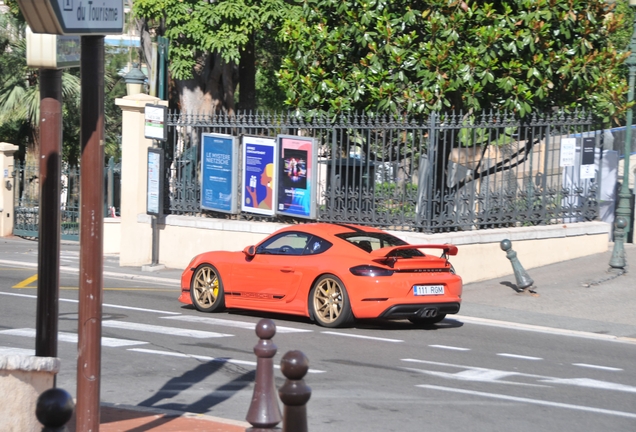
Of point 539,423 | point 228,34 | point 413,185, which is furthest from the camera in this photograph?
point 228,34

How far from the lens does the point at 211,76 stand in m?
27.2

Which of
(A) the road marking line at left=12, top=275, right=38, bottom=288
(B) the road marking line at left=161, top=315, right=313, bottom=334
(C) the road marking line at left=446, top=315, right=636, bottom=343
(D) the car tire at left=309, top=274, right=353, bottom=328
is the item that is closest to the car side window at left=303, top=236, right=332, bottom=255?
(D) the car tire at left=309, top=274, right=353, bottom=328

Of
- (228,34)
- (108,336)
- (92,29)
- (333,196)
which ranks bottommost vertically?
(108,336)

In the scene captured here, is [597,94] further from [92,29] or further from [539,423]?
[92,29]

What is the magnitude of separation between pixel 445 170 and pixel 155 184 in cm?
637

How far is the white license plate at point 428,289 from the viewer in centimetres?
1244

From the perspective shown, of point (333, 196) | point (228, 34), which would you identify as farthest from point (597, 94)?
point (228, 34)

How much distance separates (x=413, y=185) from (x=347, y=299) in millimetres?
5251

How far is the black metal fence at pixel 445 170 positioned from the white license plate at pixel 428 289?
4.39 m

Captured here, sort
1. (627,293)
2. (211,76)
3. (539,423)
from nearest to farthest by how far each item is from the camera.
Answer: (539,423), (627,293), (211,76)

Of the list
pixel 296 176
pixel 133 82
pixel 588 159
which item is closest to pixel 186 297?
pixel 296 176

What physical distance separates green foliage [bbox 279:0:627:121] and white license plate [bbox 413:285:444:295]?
6.26 metres

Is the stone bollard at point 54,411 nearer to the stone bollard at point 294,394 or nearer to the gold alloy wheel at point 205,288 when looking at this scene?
the stone bollard at point 294,394

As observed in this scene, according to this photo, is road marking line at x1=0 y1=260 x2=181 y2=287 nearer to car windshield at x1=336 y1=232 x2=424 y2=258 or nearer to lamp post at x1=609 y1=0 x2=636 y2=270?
car windshield at x1=336 y1=232 x2=424 y2=258
